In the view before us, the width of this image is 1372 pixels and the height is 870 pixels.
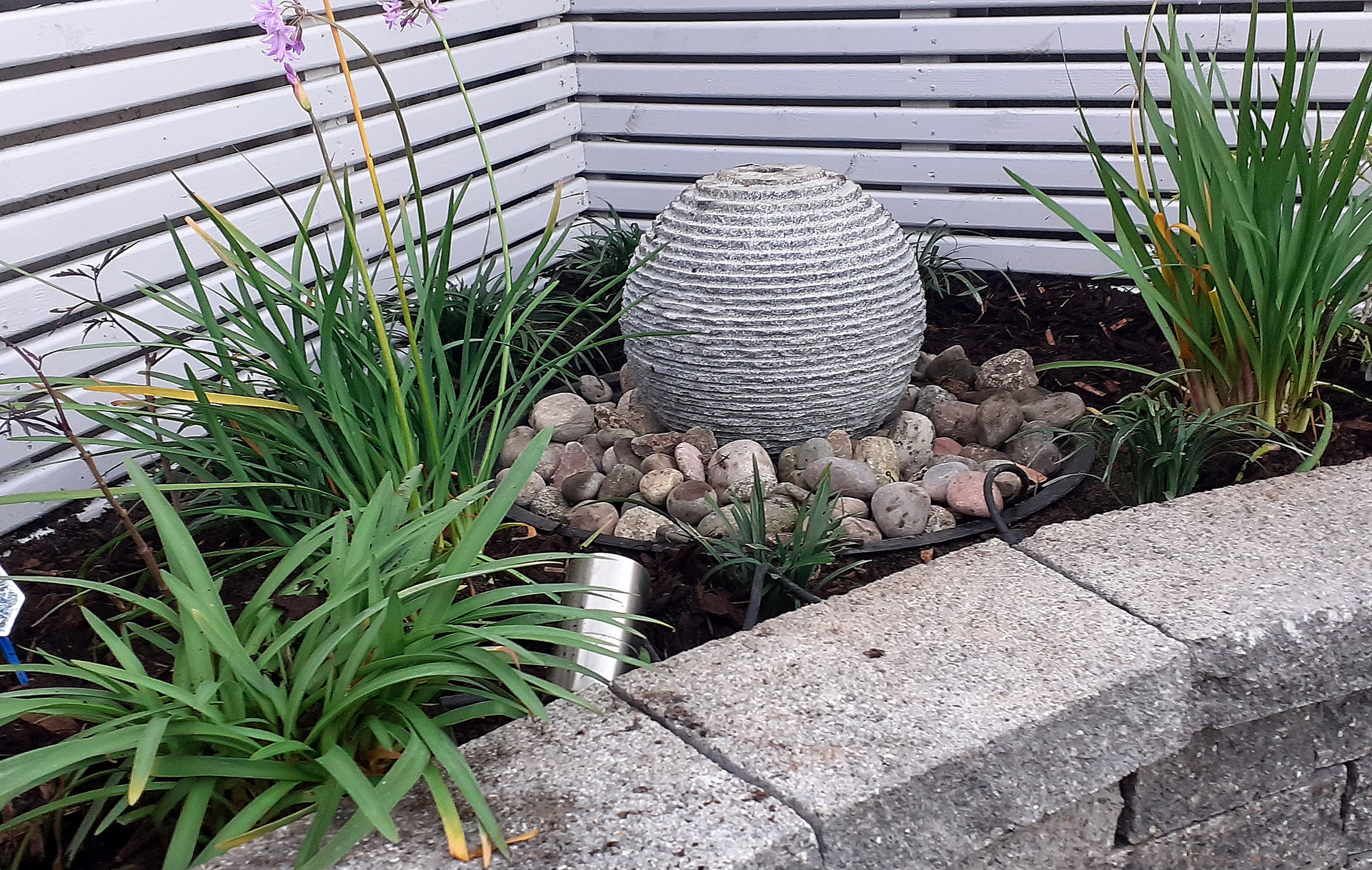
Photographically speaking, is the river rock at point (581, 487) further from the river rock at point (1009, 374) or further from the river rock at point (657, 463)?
the river rock at point (1009, 374)

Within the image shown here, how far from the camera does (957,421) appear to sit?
2545mm

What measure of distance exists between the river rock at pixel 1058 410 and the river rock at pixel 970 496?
346mm

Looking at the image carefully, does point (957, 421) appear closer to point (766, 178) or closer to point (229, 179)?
point (766, 178)

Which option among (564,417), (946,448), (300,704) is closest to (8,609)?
(300,704)

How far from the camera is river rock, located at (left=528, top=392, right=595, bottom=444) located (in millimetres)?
2639

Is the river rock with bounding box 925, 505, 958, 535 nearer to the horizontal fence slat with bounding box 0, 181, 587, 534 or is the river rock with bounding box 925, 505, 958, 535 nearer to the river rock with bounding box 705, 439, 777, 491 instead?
the river rock with bounding box 705, 439, 777, 491

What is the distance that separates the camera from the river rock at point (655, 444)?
2.44 metres

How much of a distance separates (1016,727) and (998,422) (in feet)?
4.08

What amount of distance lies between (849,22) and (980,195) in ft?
2.33

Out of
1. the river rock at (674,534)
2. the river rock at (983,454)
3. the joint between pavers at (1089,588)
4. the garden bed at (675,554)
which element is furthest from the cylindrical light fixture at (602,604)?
the river rock at (983,454)

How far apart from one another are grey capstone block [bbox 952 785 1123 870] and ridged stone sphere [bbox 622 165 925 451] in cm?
112

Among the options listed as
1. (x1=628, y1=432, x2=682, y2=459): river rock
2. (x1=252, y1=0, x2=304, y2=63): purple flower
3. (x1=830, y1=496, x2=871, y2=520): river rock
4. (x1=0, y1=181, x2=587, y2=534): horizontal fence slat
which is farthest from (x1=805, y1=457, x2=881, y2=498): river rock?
(x1=0, y1=181, x2=587, y2=534): horizontal fence slat

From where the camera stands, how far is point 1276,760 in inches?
64.6

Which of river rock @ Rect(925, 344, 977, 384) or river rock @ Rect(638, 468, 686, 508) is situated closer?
river rock @ Rect(638, 468, 686, 508)
